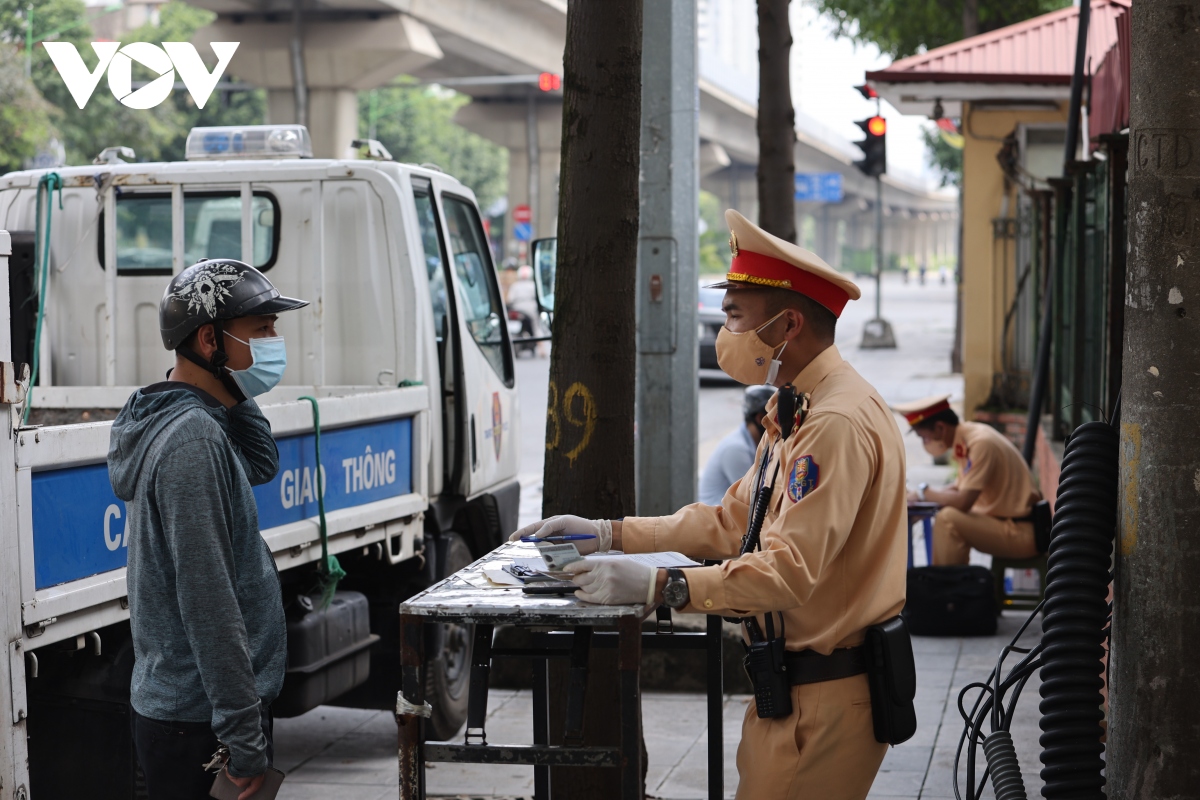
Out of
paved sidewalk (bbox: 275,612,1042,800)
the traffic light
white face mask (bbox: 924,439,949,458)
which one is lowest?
paved sidewalk (bbox: 275,612,1042,800)

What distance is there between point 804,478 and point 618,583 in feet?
1.44

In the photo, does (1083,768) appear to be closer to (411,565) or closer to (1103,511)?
(1103,511)

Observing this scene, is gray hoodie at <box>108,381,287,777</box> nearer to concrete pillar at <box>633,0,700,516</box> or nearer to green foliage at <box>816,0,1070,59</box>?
concrete pillar at <box>633,0,700,516</box>

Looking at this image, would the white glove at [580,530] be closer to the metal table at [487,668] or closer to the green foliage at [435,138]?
the metal table at [487,668]

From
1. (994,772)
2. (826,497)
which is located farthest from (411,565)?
(826,497)

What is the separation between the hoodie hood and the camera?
10.4ft

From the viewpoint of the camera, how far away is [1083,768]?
147 inches

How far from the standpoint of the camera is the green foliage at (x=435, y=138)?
6184 cm

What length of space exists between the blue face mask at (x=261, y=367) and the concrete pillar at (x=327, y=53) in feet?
83.6

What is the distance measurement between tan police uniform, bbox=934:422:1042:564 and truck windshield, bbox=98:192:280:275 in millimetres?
4036

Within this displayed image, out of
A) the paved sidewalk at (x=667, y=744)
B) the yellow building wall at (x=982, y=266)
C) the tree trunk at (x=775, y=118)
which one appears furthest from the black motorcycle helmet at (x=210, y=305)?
the yellow building wall at (x=982, y=266)

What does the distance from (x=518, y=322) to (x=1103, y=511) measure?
24259 mm

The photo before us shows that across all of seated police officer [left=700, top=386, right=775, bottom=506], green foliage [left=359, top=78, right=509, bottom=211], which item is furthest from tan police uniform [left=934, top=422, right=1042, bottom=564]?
green foliage [left=359, top=78, right=509, bottom=211]

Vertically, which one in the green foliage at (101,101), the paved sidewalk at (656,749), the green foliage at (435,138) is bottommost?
the paved sidewalk at (656,749)
